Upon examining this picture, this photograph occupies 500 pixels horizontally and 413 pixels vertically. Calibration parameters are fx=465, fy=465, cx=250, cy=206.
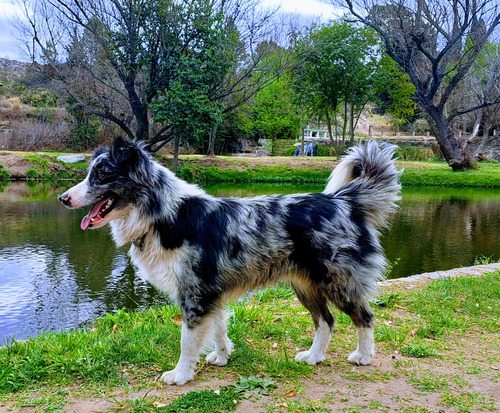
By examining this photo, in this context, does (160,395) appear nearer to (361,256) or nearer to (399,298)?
(361,256)

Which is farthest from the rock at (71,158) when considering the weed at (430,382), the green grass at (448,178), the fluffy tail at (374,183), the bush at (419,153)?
the bush at (419,153)

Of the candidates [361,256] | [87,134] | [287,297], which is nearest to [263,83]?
[87,134]

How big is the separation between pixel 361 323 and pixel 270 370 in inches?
36.5

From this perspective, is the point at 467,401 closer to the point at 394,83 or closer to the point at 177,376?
the point at 177,376

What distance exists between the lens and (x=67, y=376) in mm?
3947

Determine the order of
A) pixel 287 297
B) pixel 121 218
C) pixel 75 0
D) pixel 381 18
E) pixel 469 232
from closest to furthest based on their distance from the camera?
1. pixel 121 218
2. pixel 287 297
3. pixel 469 232
4. pixel 75 0
5. pixel 381 18

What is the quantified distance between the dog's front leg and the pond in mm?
3968

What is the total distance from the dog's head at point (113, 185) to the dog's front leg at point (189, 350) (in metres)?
1.12

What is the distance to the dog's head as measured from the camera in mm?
3793

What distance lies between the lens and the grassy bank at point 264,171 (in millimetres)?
26938

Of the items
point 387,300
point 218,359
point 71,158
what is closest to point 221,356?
point 218,359

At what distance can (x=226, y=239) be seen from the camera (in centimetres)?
399

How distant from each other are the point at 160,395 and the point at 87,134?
34.0m

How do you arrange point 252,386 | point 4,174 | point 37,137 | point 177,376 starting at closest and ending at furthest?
point 252,386
point 177,376
point 4,174
point 37,137
